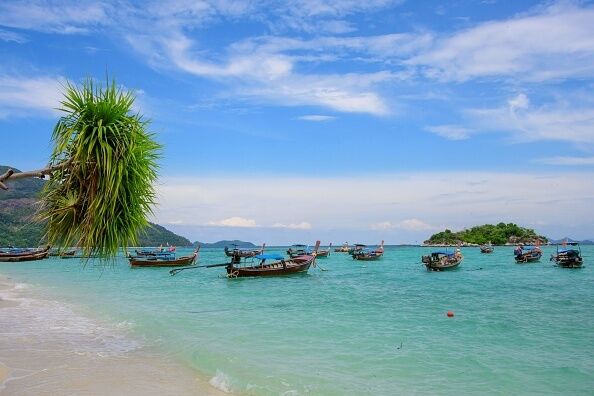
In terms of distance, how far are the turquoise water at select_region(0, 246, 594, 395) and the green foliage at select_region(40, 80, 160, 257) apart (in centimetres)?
469

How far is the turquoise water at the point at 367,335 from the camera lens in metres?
10.1

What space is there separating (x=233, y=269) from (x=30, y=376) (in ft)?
81.9

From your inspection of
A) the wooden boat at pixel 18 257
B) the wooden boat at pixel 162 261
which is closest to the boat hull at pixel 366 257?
the wooden boat at pixel 162 261

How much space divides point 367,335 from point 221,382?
6.39m

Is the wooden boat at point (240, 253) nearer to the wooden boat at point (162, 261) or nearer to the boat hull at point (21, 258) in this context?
the wooden boat at point (162, 261)

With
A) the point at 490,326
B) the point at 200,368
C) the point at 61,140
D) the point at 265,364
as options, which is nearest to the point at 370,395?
the point at 265,364

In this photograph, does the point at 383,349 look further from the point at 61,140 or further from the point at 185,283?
the point at 185,283

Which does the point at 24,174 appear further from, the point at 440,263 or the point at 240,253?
the point at 440,263

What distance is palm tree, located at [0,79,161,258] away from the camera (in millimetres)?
5680

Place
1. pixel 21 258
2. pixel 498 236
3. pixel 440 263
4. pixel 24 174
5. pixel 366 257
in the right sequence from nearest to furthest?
1. pixel 24 174
2. pixel 440 263
3. pixel 21 258
4. pixel 366 257
5. pixel 498 236

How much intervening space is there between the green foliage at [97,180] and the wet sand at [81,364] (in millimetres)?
3923

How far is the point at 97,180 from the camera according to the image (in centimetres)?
578

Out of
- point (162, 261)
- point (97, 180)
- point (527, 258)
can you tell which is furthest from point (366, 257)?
point (97, 180)

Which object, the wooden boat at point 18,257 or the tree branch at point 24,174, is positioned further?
the wooden boat at point 18,257
